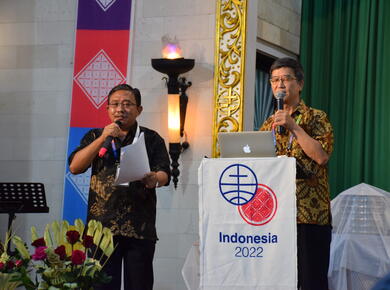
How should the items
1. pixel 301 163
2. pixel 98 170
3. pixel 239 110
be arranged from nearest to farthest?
pixel 301 163
pixel 98 170
pixel 239 110

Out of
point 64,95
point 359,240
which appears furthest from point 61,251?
point 64,95

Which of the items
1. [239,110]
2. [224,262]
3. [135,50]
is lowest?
[224,262]

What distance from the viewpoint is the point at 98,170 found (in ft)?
11.2

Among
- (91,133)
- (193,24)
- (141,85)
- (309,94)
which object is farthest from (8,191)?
(309,94)

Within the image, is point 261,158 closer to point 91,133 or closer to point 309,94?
point 91,133

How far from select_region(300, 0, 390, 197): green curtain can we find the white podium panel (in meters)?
3.86

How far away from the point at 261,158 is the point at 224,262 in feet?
1.46

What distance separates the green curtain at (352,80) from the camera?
21.9 ft

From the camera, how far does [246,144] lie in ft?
9.91

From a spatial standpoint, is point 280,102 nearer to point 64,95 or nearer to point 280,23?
point 64,95

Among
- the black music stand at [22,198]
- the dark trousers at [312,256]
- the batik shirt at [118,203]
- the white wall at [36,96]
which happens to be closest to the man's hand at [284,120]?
the dark trousers at [312,256]

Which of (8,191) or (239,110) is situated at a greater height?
(239,110)

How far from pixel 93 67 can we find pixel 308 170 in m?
3.06

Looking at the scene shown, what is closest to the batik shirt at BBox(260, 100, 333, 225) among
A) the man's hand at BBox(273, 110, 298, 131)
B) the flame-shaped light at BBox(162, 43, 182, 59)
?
the man's hand at BBox(273, 110, 298, 131)
